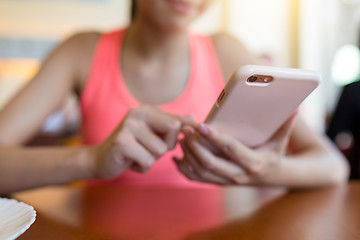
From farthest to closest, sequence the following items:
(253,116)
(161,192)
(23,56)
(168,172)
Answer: (23,56), (168,172), (161,192), (253,116)

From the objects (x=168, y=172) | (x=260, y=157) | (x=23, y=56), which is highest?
(x=260, y=157)

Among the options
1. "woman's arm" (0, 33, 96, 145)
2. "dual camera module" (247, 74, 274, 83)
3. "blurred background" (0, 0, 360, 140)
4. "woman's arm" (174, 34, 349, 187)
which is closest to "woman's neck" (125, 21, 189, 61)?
"woman's arm" (0, 33, 96, 145)

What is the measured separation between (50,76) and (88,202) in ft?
1.10

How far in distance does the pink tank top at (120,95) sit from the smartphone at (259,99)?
0.28 metres

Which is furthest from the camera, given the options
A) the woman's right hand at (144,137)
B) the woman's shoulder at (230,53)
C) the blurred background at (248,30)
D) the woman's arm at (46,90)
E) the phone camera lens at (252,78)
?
the blurred background at (248,30)

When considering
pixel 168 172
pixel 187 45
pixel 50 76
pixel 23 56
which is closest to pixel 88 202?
pixel 168 172

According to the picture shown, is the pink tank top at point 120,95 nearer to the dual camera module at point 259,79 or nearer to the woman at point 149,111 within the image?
the woman at point 149,111

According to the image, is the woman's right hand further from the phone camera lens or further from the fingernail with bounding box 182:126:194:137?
the phone camera lens

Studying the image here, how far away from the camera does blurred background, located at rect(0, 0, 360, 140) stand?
2.76 m

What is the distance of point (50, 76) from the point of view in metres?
0.67

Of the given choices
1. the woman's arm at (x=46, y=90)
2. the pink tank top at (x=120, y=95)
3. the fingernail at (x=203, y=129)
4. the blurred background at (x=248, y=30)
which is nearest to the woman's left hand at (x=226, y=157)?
the fingernail at (x=203, y=129)

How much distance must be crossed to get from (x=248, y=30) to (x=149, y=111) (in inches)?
106

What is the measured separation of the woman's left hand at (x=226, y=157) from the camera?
14.8 inches

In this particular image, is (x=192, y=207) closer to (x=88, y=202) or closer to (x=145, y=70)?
(x=88, y=202)
